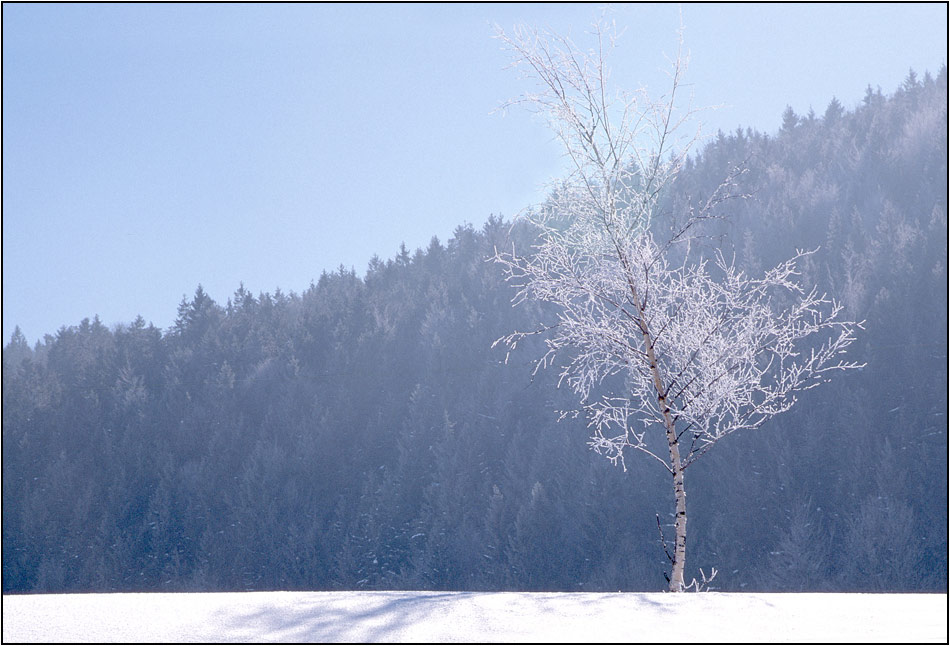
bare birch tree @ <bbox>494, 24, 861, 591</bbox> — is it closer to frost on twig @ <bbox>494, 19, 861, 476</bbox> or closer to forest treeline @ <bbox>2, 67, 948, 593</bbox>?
frost on twig @ <bbox>494, 19, 861, 476</bbox>

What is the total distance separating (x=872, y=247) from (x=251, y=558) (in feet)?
56.6

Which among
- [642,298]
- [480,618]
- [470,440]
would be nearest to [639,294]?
[642,298]

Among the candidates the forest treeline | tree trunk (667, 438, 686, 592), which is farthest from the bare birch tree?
the forest treeline

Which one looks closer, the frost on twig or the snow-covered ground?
the snow-covered ground

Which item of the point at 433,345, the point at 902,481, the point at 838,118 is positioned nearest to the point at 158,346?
the point at 433,345

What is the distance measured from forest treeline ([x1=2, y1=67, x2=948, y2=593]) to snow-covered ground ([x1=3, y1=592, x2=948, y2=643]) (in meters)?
11.2

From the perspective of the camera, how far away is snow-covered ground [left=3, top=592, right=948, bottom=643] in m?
2.63

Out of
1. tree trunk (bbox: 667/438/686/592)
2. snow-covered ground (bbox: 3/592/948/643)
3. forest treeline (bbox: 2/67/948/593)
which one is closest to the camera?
snow-covered ground (bbox: 3/592/948/643)

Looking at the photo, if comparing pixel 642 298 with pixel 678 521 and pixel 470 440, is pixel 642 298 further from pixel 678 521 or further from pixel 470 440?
pixel 470 440

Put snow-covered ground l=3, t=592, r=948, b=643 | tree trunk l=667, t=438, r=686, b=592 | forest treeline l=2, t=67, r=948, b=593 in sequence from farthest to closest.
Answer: forest treeline l=2, t=67, r=948, b=593 → tree trunk l=667, t=438, r=686, b=592 → snow-covered ground l=3, t=592, r=948, b=643

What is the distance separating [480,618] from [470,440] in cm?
1623

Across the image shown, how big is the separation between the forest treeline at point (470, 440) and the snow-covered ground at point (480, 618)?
1123 centimetres

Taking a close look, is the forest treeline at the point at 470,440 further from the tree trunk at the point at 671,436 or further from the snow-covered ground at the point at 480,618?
the snow-covered ground at the point at 480,618

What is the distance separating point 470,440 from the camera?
62.2 feet
